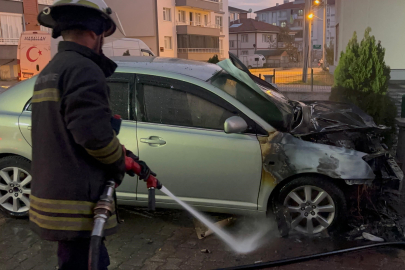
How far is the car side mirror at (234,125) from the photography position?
354 cm

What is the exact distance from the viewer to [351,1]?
37.2 ft

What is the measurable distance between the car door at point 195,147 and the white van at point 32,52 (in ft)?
44.0

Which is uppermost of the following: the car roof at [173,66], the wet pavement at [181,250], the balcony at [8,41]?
the balcony at [8,41]

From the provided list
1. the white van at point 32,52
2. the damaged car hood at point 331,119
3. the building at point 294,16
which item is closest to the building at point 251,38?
the building at point 294,16

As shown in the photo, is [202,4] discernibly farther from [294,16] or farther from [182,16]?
[294,16]

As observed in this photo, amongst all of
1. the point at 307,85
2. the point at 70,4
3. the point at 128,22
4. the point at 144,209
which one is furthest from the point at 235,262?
the point at 128,22

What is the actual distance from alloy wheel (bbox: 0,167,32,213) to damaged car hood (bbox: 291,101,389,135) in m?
2.85

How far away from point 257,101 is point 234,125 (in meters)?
0.58

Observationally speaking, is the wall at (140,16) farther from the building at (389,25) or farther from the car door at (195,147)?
the car door at (195,147)

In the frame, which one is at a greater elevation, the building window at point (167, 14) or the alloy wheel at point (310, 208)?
the building window at point (167, 14)

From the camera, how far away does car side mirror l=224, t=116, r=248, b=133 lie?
11.6ft

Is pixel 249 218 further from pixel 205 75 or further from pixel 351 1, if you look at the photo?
pixel 351 1

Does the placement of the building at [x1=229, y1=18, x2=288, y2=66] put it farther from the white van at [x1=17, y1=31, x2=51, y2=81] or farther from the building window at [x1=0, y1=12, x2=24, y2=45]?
the white van at [x1=17, y1=31, x2=51, y2=81]

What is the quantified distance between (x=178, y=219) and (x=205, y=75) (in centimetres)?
164
